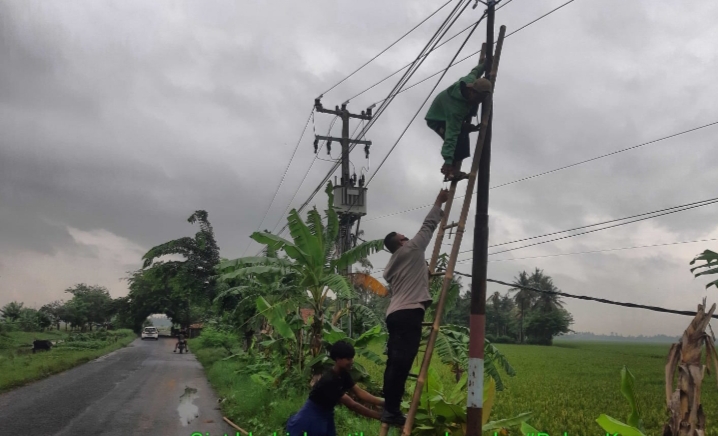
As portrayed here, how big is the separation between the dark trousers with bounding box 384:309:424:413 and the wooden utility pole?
44 centimetres

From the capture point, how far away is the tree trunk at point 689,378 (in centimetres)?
371

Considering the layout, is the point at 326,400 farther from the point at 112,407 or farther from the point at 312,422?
the point at 112,407

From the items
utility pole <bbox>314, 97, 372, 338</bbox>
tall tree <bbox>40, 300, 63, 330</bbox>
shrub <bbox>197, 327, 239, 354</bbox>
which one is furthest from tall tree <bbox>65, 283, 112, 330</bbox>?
utility pole <bbox>314, 97, 372, 338</bbox>

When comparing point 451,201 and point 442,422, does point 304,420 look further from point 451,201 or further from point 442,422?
point 451,201

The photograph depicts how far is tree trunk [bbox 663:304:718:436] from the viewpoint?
371 cm

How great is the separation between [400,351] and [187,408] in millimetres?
8109

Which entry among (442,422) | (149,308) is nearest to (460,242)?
(442,422)

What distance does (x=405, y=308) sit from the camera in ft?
14.5

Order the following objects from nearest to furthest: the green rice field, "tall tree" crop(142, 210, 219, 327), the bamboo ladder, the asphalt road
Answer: the bamboo ladder → the asphalt road → the green rice field → "tall tree" crop(142, 210, 219, 327)

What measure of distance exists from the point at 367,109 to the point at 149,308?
51.6 meters

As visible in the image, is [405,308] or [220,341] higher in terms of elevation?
[405,308]

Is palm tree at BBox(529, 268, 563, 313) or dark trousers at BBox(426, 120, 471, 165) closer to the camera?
dark trousers at BBox(426, 120, 471, 165)

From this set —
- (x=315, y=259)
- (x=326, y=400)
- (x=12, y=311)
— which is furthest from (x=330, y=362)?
(x=12, y=311)

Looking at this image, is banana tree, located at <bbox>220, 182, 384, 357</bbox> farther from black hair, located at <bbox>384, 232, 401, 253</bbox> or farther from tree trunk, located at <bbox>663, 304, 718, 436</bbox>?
tree trunk, located at <bbox>663, 304, 718, 436</bbox>
